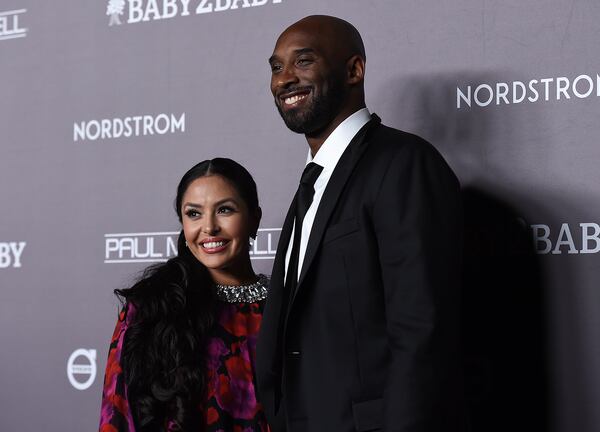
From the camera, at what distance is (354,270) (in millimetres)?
1576

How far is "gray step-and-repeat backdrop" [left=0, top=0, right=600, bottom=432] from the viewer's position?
2016mm

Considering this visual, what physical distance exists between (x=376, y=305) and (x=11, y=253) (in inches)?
69.7

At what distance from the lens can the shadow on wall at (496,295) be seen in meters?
2.02

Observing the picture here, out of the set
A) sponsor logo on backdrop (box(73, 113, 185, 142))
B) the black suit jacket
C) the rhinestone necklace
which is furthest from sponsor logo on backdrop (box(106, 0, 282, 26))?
the black suit jacket

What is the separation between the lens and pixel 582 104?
2.02m

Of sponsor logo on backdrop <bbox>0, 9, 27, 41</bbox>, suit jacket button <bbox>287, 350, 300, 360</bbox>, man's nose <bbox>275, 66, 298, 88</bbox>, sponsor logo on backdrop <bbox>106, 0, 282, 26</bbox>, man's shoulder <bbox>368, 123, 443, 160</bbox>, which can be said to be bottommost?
suit jacket button <bbox>287, 350, 300, 360</bbox>

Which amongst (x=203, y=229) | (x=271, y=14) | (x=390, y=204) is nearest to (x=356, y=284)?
(x=390, y=204)

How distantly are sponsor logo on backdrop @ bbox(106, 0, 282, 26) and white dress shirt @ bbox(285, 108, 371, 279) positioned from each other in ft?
2.91

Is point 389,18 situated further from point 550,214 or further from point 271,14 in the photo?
point 550,214

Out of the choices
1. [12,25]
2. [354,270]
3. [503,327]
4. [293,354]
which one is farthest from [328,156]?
[12,25]

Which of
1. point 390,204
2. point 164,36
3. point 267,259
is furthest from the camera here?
point 164,36

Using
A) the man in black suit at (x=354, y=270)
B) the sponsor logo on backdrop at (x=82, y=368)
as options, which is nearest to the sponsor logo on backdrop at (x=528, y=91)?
the man in black suit at (x=354, y=270)

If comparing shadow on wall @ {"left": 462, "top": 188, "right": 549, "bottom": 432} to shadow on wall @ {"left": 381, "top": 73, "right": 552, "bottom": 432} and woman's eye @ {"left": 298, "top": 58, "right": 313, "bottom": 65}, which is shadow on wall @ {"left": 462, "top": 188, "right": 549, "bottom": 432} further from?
woman's eye @ {"left": 298, "top": 58, "right": 313, "bottom": 65}

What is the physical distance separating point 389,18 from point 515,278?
769 mm
